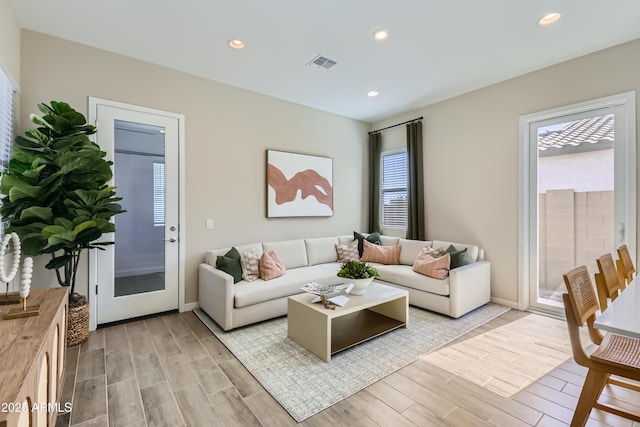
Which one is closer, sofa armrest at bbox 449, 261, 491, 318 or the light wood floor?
the light wood floor

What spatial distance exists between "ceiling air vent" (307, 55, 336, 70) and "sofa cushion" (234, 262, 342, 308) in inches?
97.8

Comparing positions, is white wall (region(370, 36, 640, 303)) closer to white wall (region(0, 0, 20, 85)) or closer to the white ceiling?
the white ceiling

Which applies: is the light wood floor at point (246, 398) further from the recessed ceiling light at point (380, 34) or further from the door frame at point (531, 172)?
the recessed ceiling light at point (380, 34)

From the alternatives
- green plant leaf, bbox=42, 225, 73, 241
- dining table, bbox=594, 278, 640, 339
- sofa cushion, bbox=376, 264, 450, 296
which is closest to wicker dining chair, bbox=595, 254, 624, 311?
dining table, bbox=594, 278, 640, 339

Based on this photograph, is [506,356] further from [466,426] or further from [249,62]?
[249,62]

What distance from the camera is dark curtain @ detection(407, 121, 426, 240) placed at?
4.68 metres

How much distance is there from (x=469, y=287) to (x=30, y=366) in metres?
3.74

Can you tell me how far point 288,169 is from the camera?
177 inches

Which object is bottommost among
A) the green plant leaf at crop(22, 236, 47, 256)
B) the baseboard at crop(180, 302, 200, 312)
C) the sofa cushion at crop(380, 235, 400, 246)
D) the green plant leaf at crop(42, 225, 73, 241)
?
the baseboard at crop(180, 302, 200, 312)

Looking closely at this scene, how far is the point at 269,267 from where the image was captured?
3.55m

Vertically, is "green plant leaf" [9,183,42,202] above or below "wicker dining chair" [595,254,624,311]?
above

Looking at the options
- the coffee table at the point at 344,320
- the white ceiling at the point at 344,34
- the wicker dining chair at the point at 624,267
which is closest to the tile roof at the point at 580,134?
the white ceiling at the point at 344,34

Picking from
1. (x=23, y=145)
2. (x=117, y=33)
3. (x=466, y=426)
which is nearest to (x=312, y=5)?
(x=117, y=33)

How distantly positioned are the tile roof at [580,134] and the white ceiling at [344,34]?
734 millimetres
